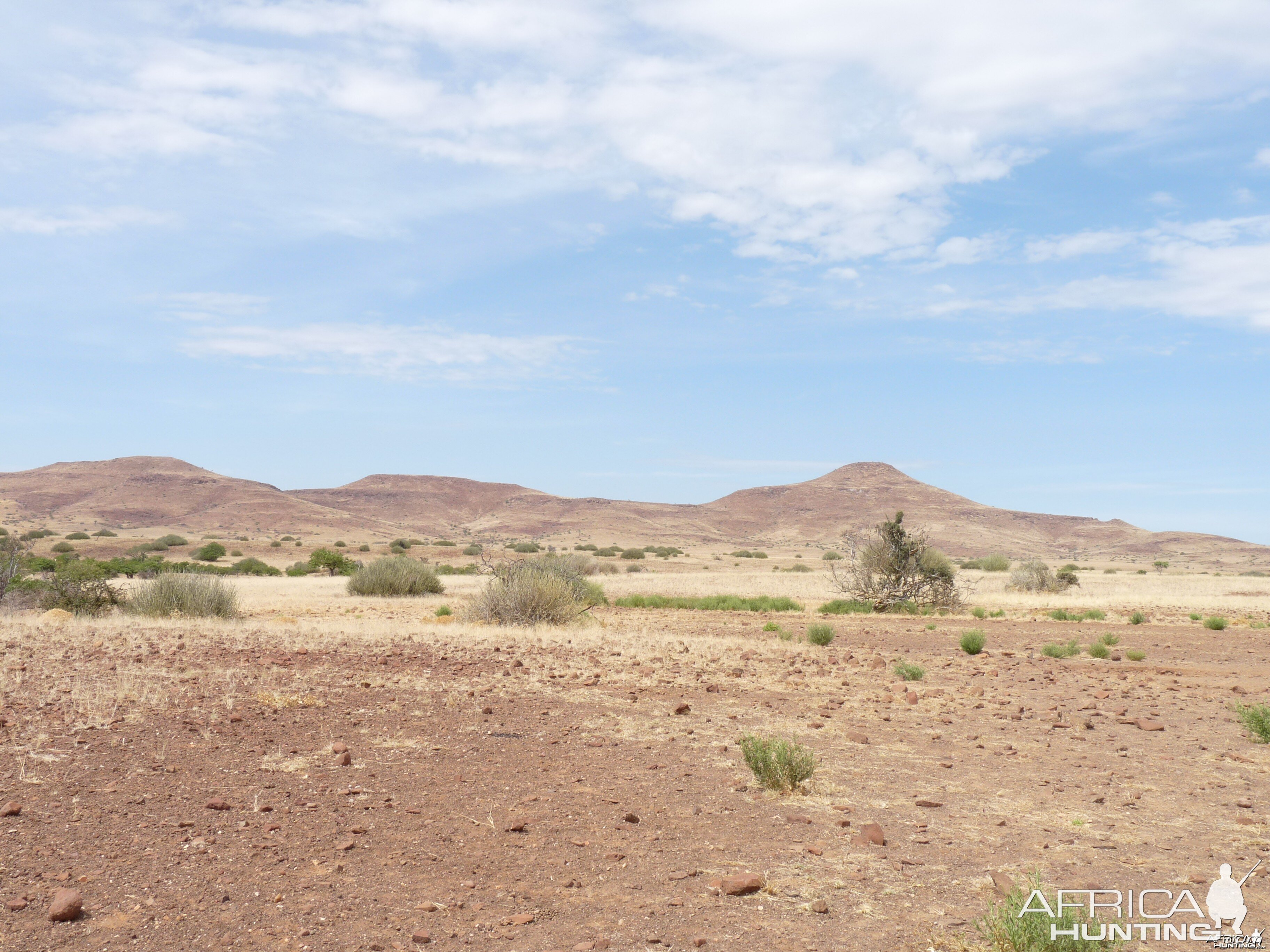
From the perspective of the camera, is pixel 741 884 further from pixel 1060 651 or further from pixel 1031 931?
pixel 1060 651

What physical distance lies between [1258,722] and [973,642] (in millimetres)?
8403

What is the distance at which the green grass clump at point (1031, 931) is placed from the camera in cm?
420

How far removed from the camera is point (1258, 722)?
32.6 ft

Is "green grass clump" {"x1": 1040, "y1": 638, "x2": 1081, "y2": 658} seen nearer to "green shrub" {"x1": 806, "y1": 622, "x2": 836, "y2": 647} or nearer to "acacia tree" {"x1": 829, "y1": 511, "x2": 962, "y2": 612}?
"green shrub" {"x1": 806, "y1": 622, "x2": 836, "y2": 647}

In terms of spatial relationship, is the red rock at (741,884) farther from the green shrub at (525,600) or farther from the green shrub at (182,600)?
the green shrub at (182,600)

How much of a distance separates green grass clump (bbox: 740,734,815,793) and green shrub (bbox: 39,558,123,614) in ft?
61.5

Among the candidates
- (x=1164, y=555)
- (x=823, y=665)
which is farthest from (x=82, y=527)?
(x=1164, y=555)

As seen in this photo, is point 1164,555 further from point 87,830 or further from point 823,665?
point 87,830

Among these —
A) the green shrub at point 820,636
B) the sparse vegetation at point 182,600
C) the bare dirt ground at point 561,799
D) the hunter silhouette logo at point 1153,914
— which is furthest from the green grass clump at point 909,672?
the sparse vegetation at point 182,600

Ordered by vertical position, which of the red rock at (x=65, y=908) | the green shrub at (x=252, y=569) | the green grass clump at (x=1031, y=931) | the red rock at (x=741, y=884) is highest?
the green grass clump at (x=1031, y=931)

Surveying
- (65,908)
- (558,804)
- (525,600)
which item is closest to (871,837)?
(558,804)

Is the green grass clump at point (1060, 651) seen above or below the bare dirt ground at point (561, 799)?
below

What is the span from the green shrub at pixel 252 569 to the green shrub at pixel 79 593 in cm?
2884

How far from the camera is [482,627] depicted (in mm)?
19406
